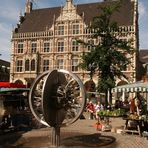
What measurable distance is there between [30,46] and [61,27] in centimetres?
553

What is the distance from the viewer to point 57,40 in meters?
51.0

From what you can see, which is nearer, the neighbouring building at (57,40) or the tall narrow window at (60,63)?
the neighbouring building at (57,40)

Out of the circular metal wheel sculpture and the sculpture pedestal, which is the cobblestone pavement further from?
the circular metal wheel sculpture

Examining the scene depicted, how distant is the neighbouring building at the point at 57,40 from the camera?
49562 millimetres

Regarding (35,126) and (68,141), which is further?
(35,126)

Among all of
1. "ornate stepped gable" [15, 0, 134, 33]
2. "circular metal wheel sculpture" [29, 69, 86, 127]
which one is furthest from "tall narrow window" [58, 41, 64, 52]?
"circular metal wheel sculpture" [29, 69, 86, 127]

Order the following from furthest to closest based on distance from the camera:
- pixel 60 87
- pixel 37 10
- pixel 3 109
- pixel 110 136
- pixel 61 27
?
1. pixel 37 10
2. pixel 61 27
3. pixel 3 109
4. pixel 110 136
5. pixel 60 87

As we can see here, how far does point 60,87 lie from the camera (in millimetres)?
12422

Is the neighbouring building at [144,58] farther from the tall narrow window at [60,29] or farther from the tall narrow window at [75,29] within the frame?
the tall narrow window at [60,29]

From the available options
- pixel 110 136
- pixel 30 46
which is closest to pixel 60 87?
pixel 110 136

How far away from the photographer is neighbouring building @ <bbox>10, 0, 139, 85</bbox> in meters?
49.6

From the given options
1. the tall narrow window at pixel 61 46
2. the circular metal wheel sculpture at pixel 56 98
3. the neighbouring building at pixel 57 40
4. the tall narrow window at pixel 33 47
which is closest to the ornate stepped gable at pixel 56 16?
the neighbouring building at pixel 57 40

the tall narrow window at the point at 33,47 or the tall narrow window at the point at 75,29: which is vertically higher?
the tall narrow window at the point at 75,29

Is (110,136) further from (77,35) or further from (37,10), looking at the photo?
(37,10)
